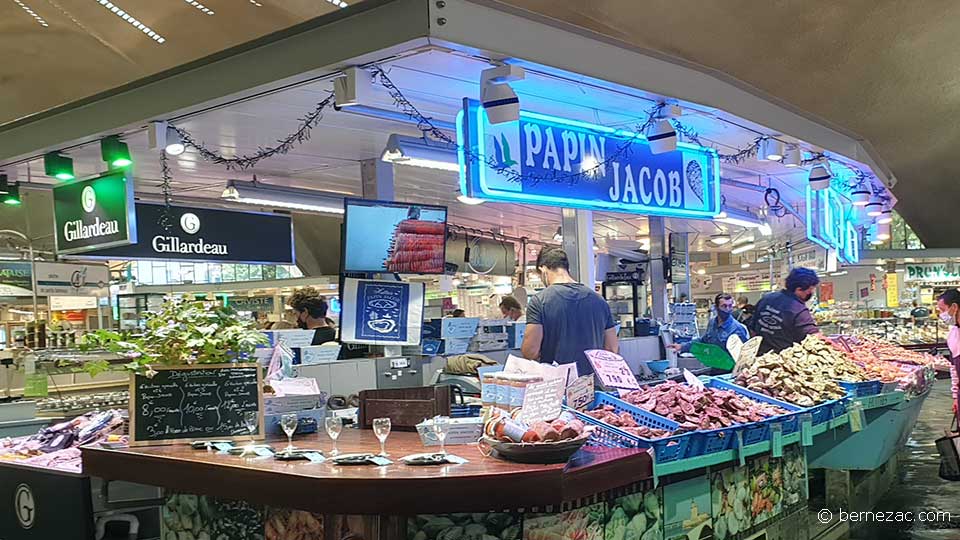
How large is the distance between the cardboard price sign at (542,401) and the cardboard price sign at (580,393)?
400mm

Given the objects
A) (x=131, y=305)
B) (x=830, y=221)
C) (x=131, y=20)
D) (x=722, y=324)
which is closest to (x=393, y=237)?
(x=131, y=20)

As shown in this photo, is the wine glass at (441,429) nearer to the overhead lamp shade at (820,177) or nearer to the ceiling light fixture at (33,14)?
the ceiling light fixture at (33,14)

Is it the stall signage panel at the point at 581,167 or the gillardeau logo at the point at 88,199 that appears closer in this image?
the stall signage panel at the point at 581,167

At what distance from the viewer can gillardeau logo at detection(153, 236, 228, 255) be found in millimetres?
7098

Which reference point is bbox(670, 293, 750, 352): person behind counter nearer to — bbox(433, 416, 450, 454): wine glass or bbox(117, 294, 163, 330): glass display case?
bbox(433, 416, 450, 454): wine glass

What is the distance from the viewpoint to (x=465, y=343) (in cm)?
752

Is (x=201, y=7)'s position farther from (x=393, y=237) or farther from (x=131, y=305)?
(x=131, y=305)

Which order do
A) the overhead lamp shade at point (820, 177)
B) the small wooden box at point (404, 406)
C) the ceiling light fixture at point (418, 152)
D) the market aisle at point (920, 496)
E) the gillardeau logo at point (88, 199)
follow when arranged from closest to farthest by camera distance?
the small wooden box at point (404, 406) → the market aisle at point (920, 496) → the gillardeau logo at point (88, 199) → the ceiling light fixture at point (418, 152) → the overhead lamp shade at point (820, 177)

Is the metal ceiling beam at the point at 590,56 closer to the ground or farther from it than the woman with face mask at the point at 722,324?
farther from it

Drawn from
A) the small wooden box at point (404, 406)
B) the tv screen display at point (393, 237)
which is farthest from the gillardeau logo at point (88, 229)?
the small wooden box at point (404, 406)

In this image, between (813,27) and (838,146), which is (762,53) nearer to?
(813,27)

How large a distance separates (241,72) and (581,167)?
216cm

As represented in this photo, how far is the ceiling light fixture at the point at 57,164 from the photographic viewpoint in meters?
6.02

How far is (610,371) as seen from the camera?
13.2 feet
